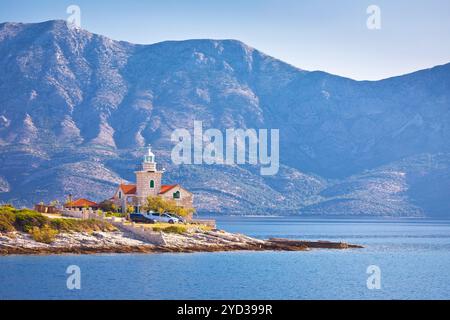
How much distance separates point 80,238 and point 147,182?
26.9 m

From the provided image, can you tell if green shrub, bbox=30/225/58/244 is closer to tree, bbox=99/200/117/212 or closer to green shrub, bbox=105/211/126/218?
green shrub, bbox=105/211/126/218

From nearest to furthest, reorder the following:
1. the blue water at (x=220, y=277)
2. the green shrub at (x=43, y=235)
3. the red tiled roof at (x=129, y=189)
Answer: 1. the blue water at (x=220, y=277)
2. the green shrub at (x=43, y=235)
3. the red tiled roof at (x=129, y=189)

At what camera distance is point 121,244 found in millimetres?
101125

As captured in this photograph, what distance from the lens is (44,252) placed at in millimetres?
94812

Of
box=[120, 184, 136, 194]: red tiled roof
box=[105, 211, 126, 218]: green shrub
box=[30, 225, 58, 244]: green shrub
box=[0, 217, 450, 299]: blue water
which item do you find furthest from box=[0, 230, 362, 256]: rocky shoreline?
box=[120, 184, 136, 194]: red tiled roof

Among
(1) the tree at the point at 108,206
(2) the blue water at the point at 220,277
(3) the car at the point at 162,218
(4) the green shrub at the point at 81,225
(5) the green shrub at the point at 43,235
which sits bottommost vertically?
(2) the blue water at the point at 220,277

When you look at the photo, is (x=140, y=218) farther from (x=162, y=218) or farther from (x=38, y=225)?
(x=38, y=225)

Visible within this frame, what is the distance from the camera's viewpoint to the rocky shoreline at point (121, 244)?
95.4m

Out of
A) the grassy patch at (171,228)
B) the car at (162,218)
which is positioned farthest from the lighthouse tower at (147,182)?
the grassy patch at (171,228)

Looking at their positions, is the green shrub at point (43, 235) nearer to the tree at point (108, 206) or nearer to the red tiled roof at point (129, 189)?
the tree at point (108, 206)

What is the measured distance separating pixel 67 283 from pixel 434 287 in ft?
109

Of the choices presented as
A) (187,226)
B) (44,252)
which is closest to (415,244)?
(187,226)

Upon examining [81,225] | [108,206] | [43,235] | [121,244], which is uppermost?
[108,206]

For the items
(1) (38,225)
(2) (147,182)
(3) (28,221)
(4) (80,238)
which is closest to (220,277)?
(4) (80,238)
